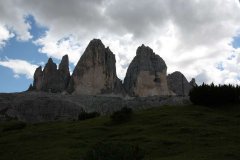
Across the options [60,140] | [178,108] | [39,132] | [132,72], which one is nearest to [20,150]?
[60,140]

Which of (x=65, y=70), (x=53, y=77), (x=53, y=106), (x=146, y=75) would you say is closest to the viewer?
(x=53, y=106)

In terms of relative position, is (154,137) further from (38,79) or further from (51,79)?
(38,79)

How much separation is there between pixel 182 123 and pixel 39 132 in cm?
1157

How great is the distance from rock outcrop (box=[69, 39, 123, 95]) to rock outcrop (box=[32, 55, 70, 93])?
4170 millimetres

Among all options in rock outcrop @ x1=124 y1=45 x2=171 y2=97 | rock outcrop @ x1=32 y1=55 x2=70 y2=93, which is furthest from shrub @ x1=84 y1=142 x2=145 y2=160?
rock outcrop @ x1=124 y1=45 x2=171 y2=97

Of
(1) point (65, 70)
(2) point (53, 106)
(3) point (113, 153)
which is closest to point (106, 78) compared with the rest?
(1) point (65, 70)

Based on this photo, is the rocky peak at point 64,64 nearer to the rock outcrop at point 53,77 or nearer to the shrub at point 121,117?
the rock outcrop at point 53,77

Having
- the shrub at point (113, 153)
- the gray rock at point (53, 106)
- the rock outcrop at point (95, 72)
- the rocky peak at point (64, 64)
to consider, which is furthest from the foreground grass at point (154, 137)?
the rocky peak at point (64, 64)

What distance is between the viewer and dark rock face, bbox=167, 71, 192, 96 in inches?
7180

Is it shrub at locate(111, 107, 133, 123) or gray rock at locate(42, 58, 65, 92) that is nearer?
shrub at locate(111, 107, 133, 123)

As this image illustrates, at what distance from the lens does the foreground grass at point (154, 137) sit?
25.7m

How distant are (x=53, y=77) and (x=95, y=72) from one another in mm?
15452

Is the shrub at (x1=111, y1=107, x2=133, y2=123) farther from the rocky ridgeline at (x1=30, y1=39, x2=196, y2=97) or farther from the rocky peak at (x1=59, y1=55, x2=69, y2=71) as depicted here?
the rocky peak at (x1=59, y1=55, x2=69, y2=71)

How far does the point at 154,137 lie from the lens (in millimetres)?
30188
